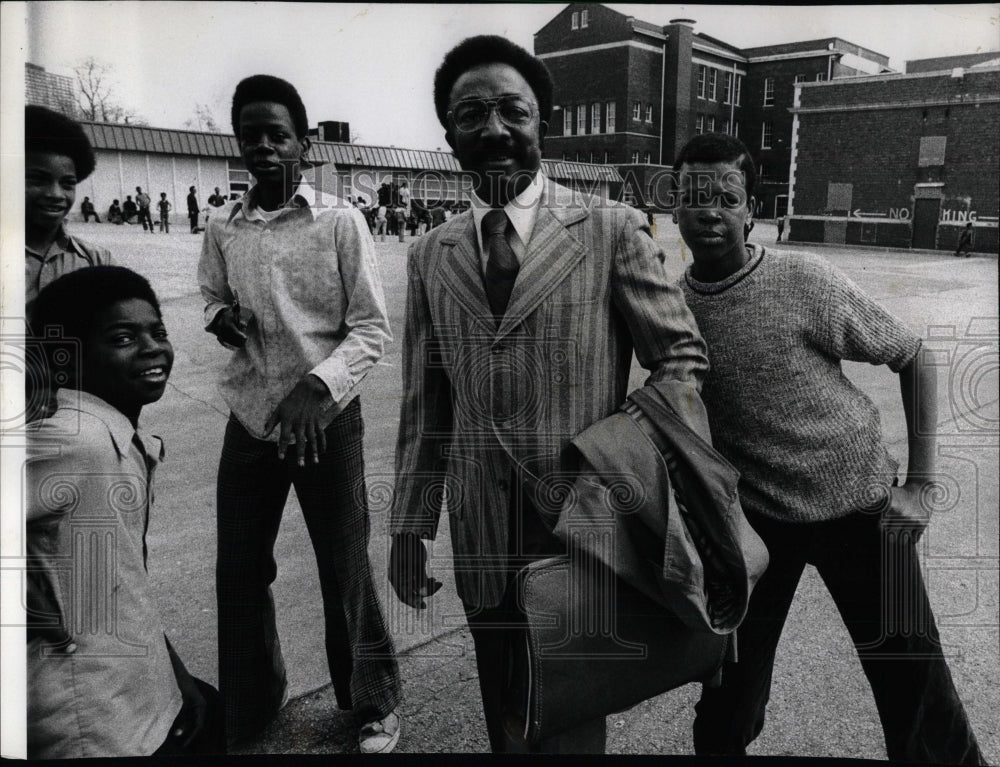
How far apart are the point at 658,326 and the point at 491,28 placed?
99cm

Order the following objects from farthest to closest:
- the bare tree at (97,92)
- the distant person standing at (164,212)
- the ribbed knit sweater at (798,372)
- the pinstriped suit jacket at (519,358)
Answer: the distant person standing at (164,212) → the bare tree at (97,92) → the ribbed knit sweater at (798,372) → the pinstriped suit jacket at (519,358)

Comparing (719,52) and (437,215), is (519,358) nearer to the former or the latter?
(437,215)

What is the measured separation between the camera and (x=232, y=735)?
2.55 meters

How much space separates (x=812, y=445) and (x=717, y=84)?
3.59 ft

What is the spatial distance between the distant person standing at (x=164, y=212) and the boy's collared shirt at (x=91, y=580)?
1.75 ft

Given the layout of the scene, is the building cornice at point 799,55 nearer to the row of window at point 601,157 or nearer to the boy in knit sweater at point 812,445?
the boy in knit sweater at point 812,445

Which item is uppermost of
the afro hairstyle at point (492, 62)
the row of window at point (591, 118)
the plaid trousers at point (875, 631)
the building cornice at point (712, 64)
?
the building cornice at point (712, 64)

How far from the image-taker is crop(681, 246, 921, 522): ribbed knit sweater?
87.9 inches

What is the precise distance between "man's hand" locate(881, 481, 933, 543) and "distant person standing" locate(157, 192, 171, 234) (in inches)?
88.3

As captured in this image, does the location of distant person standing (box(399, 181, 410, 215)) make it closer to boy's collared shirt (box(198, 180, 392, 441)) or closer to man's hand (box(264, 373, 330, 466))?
boy's collared shirt (box(198, 180, 392, 441))

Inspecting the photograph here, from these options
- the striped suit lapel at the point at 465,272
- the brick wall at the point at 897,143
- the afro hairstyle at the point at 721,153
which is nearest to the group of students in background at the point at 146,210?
the striped suit lapel at the point at 465,272

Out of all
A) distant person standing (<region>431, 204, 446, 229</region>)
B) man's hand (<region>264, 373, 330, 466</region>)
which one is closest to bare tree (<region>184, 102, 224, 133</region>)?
distant person standing (<region>431, 204, 446, 229</region>)

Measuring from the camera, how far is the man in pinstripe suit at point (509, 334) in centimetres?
213

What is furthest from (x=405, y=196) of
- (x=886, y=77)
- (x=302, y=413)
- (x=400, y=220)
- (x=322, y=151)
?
(x=886, y=77)
